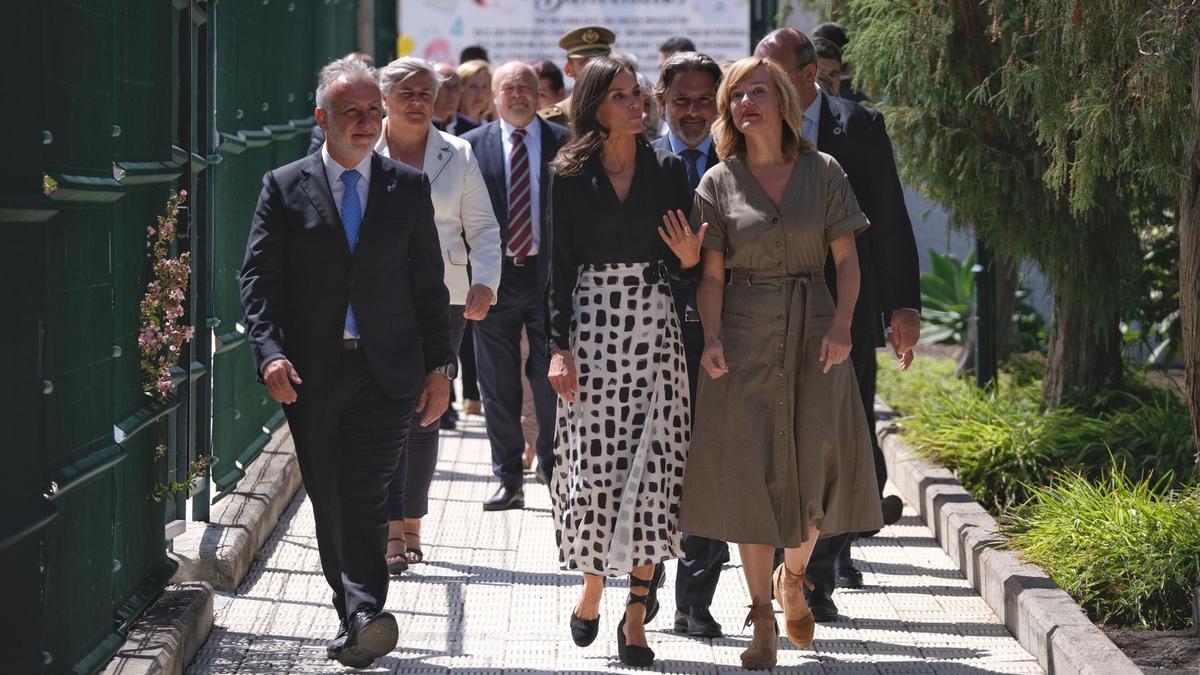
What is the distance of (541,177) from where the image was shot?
9133mm

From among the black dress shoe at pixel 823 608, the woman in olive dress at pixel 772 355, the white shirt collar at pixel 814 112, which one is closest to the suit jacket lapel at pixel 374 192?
the woman in olive dress at pixel 772 355

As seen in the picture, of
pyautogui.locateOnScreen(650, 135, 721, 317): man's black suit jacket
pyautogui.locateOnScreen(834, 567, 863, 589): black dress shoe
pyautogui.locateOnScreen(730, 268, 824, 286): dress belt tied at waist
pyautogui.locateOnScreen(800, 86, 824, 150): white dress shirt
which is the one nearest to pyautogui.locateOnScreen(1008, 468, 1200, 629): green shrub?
pyautogui.locateOnScreen(834, 567, 863, 589): black dress shoe

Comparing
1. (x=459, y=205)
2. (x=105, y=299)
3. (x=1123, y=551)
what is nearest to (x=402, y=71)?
(x=459, y=205)

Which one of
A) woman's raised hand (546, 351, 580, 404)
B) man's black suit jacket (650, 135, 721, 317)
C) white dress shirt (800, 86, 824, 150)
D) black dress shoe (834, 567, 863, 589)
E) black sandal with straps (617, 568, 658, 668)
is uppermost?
white dress shirt (800, 86, 824, 150)

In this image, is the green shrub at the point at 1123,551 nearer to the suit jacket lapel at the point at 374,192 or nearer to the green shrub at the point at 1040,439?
the green shrub at the point at 1040,439

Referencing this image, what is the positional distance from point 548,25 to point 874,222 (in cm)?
972

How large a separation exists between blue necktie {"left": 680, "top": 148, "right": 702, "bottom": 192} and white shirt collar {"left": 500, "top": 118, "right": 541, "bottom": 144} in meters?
2.19

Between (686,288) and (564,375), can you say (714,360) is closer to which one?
(564,375)

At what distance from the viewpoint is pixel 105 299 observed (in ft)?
17.9

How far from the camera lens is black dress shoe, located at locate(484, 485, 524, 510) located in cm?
907

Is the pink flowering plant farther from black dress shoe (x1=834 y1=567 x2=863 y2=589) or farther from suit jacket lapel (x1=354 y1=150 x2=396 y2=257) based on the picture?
black dress shoe (x1=834 y1=567 x2=863 y2=589)

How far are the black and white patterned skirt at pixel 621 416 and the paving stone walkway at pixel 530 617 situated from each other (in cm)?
49

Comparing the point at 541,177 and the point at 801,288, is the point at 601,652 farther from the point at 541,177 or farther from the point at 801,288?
the point at 541,177

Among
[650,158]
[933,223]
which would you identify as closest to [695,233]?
[650,158]
